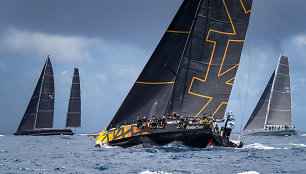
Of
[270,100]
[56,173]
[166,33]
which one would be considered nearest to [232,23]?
[166,33]

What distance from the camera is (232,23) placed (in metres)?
28.4

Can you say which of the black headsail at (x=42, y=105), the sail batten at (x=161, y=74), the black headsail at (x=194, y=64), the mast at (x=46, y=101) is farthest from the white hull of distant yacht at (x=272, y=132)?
the sail batten at (x=161, y=74)

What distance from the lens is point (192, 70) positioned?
27828mm

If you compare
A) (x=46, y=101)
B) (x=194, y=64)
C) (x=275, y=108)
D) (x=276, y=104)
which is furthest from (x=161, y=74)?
(x=46, y=101)

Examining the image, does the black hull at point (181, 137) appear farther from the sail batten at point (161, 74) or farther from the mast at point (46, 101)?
the mast at point (46, 101)

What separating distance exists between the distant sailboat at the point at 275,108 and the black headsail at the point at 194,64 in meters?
40.5

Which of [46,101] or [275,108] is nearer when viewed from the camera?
[275,108]

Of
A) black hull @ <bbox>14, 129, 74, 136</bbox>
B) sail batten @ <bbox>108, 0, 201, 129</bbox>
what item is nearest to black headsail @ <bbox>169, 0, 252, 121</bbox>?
sail batten @ <bbox>108, 0, 201, 129</bbox>

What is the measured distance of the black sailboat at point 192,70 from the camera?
27.8 metres

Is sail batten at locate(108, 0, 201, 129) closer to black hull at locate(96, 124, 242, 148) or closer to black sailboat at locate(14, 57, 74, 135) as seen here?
black hull at locate(96, 124, 242, 148)

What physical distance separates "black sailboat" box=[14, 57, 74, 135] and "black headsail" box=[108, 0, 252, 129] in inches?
1754

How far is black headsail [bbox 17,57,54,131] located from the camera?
70062mm

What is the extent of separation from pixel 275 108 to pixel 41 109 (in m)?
43.1

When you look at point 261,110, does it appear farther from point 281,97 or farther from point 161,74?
point 161,74
